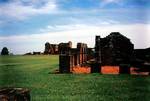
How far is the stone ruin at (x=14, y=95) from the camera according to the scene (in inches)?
224

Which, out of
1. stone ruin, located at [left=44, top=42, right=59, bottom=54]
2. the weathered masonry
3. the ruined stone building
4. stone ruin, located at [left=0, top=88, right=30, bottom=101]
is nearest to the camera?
stone ruin, located at [left=0, top=88, right=30, bottom=101]

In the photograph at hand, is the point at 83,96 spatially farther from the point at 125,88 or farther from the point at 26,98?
the point at 26,98

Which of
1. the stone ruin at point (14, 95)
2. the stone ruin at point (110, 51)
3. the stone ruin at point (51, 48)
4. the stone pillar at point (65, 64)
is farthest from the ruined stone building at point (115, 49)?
the stone ruin at point (51, 48)

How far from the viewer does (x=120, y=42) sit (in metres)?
29.2

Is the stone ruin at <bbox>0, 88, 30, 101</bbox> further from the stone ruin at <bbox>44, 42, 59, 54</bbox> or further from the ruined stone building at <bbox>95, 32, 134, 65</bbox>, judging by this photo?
the stone ruin at <bbox>44, 42, 59, 54</bbox>

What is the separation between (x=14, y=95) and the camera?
5.76m

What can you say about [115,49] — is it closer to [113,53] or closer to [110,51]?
[113,53]

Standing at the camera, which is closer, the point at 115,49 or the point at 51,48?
the point at 115,49

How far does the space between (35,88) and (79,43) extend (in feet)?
52.0

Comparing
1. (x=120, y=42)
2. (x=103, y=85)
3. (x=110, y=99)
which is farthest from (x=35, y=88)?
(x=120, y=42)

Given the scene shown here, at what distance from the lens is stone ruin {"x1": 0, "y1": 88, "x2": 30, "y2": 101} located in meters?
5.69

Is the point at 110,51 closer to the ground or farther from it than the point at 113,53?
farther from it

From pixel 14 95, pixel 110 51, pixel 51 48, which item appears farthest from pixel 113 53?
pixel 51 48

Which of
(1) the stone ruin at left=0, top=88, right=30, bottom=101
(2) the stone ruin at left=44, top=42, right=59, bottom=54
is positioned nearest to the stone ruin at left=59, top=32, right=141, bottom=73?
(1) the stone ruin at left=0, top=88, right=30, bottom=101
